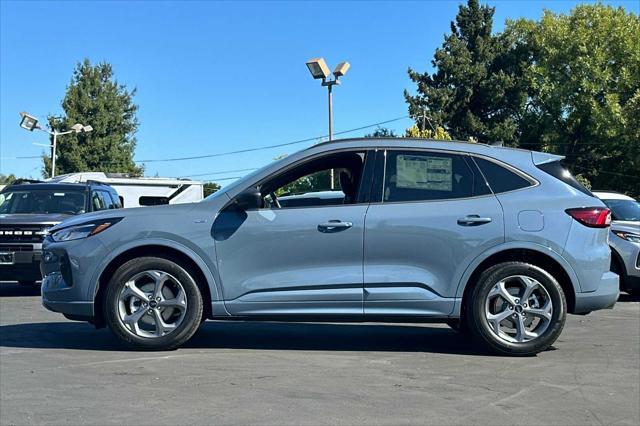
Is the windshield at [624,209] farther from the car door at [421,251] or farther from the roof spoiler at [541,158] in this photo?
the car door at [421,251]

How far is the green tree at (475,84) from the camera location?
152 ft

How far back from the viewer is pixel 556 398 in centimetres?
459

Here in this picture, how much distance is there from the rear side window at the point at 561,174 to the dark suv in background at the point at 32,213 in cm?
752

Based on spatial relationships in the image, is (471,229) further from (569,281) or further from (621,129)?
(621,129)

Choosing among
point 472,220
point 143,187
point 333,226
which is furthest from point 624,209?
point 143,187

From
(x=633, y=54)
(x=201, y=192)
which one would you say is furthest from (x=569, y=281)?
(x=633, y=54)

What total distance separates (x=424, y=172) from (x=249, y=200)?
1.54m

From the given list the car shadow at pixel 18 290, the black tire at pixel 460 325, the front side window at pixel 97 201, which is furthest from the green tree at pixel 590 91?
the black tire at pixel 460 325

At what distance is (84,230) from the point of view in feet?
18.8

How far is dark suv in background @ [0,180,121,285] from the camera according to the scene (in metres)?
10.0

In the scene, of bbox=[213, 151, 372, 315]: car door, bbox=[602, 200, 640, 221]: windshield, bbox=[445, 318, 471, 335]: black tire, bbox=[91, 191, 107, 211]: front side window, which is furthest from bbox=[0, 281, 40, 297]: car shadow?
bbox=[602, 200, 640, 221]: windshield

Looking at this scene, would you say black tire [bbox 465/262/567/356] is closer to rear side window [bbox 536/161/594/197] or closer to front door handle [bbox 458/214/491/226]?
front door handle [bbox 458/214/491/226]

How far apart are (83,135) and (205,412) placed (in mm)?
44584

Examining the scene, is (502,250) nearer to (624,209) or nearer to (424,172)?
(424,172)
